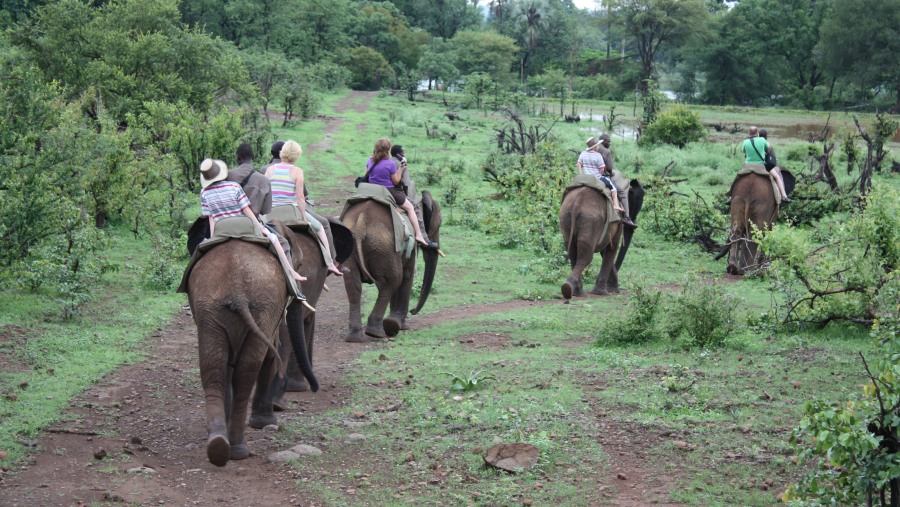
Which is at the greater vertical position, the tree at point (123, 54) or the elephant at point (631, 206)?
the tree at point (123, 54)

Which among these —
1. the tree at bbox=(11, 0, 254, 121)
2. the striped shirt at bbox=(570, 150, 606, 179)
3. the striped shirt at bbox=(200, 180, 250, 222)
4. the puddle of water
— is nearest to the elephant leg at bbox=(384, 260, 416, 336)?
the striped shirt at bbox=(570, 150, 606, 179)

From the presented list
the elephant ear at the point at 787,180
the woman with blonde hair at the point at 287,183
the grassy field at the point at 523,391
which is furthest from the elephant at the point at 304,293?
the elephant ear at the point at 787,180

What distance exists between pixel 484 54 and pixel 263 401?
72198 millimetres

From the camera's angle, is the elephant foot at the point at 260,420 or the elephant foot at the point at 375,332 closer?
the elephant foot at the point at 260,420

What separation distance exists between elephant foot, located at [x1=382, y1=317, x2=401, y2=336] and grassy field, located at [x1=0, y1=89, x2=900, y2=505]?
0.33 m

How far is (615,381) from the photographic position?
922cm

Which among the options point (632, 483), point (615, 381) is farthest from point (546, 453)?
point (615, 381)

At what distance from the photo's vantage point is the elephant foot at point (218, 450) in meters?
6.86

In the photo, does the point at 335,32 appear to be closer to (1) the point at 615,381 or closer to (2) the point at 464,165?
(2) the point at 464,165

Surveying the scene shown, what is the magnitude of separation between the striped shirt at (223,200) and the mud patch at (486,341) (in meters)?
4.35

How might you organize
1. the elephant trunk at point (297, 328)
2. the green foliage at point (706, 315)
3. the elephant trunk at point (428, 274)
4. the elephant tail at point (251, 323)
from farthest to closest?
the elephant trunk at point (428, 274) → the green foliage at point (706, 315) → the elephant trunk at point (297, 328) → the elephant tail at point (251, 323)

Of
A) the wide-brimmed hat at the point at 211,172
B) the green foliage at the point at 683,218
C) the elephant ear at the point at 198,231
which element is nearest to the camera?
the wide-brimmed hat at the point at 211,172

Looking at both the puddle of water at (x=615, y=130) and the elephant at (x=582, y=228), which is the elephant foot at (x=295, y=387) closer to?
the elephant at (x=582, y=228)

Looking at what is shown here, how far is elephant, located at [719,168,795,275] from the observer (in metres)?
16.8
